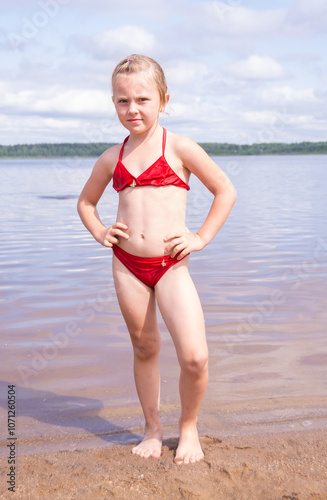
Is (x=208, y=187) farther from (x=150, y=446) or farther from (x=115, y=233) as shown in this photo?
(x=150, y=446)

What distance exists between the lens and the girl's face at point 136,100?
10.6 feet

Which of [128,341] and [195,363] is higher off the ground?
[195,363]

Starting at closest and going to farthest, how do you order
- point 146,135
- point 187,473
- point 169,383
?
point 187,473 < point 146,135 < point 169,383

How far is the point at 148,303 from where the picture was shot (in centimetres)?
337

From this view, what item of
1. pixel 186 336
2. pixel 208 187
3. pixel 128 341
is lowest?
pixel 128 341

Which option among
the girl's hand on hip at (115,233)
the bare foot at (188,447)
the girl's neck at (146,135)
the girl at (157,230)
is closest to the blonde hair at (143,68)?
the girl at (157,230)

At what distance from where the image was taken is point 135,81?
322 centimetres

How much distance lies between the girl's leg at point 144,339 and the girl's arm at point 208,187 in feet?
1.00

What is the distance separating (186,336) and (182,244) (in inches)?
19.3

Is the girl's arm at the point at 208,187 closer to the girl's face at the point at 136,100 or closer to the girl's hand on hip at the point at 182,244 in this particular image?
the girl's hand on hip at the point at 182,244

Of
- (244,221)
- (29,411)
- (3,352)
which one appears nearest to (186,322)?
(29,411)

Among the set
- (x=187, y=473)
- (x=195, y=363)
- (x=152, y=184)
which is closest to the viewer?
(x=187, y=473)

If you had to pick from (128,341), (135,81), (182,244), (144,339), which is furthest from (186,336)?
(128,341)

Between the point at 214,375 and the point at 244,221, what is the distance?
389 inches
